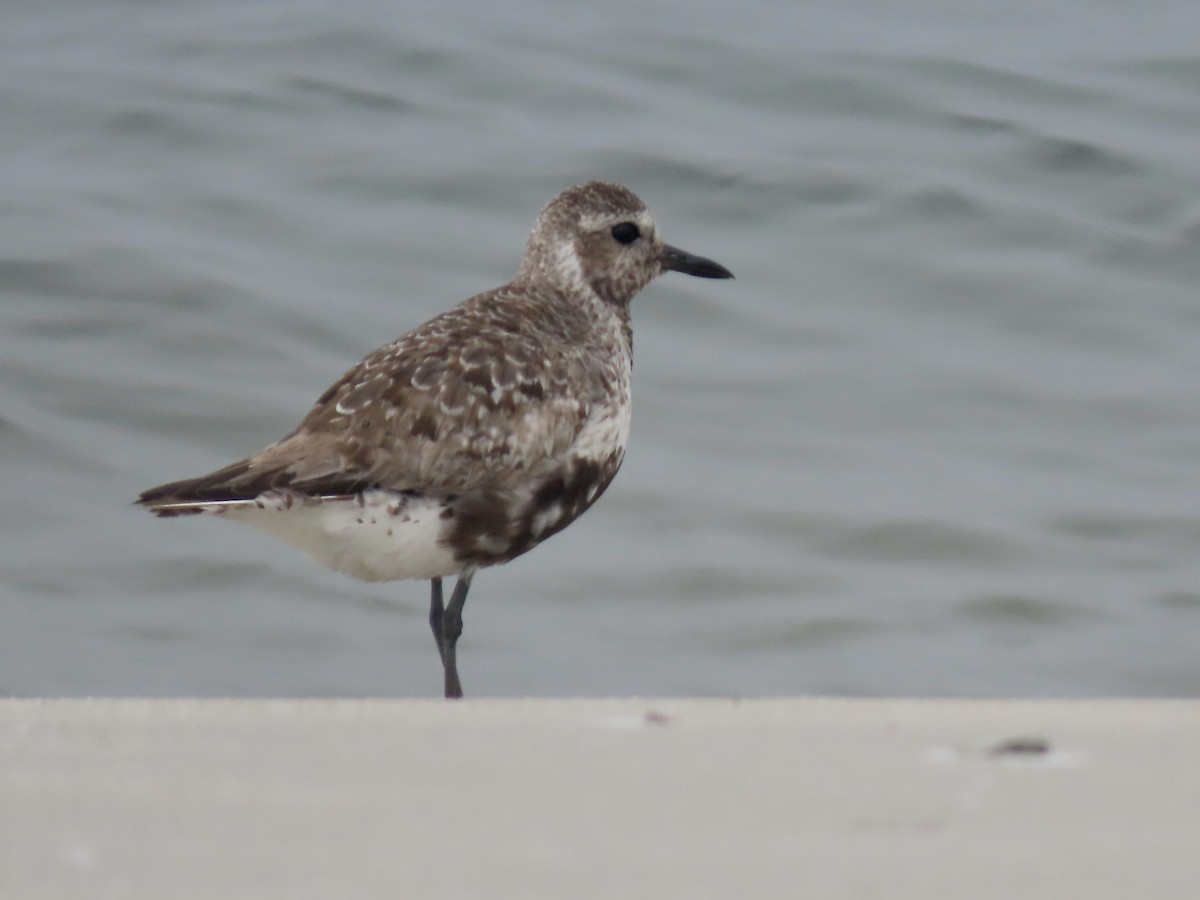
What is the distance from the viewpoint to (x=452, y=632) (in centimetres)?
702

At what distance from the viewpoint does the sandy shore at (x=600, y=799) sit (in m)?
3.00

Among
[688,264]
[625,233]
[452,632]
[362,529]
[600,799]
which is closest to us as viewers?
[600,799]

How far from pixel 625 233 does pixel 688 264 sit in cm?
39

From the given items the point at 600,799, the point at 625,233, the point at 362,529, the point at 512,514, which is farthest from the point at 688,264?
the point at 600,799

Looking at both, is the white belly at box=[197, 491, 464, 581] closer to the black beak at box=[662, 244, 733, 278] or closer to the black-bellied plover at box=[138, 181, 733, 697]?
the black-bellied plover at box=[138, 181, 733, 697]

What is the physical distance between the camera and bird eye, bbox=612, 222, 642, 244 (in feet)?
25.3

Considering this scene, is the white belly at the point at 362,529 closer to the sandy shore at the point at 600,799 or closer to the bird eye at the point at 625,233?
the bird eye at the point at 625,233

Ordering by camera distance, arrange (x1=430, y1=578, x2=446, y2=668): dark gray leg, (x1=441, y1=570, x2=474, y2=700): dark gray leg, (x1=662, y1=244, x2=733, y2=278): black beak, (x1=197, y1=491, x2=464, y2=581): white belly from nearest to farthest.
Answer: (x1=197, y1=491, x2=464, y2=581): white belly
(x1=441, y1=570, x2=474, y2=700): dark gray leg
(x1=430, y1=578, x2=446, y2=668): dark gray leg
(x1=662, y1=244, x2=733, y2=278): black beak

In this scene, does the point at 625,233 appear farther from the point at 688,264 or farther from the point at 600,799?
the point at 600,799

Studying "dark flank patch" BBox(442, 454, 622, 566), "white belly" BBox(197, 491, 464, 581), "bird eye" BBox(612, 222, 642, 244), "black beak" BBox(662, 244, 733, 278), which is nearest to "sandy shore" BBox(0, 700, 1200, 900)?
"white belly" BBox(197, 491, 464, 581)

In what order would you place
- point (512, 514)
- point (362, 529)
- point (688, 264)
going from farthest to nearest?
point (688, 264) → point (512, 514) → point (362, 529)

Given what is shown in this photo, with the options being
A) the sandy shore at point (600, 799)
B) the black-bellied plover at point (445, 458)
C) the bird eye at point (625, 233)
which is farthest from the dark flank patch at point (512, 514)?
the sandy shore at point (600, 799)

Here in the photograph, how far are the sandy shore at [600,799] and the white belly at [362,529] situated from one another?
2084 millimetres

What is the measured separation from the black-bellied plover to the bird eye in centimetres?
70
